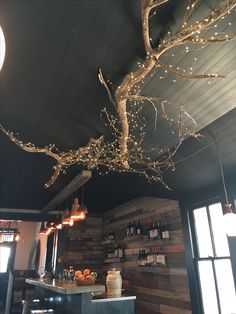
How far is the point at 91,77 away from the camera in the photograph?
218 centimetres

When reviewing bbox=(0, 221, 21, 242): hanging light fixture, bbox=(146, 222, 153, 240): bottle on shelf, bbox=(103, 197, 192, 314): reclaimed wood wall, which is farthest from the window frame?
bbox=(0, 221, 21, 242): hanging light fixture

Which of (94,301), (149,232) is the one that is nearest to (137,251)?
(149,232)

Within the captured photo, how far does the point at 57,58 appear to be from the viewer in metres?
1.97

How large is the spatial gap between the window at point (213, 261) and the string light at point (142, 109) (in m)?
0.97

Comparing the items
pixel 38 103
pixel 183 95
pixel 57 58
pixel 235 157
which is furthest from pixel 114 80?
pixel 235 157

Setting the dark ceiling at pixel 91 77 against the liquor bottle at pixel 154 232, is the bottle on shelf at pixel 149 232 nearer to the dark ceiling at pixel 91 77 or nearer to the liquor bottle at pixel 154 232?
the liquor bottle at pixel 154 232

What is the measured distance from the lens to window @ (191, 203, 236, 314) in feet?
11.2

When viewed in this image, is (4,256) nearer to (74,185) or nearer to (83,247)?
(83,247)

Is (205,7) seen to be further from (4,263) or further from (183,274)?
(4,263)

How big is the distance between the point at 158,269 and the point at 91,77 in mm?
3902

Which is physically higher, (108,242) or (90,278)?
(108,242)

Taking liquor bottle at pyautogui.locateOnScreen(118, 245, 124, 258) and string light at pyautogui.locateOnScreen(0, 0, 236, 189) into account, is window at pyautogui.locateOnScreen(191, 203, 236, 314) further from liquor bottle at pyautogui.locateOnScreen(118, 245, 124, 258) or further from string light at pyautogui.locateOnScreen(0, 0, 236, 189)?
liquor bottle at pyautogui.locateOnScreen(118, 245, 124, 258)

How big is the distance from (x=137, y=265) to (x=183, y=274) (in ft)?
5.09

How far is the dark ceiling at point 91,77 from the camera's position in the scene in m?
1.64
